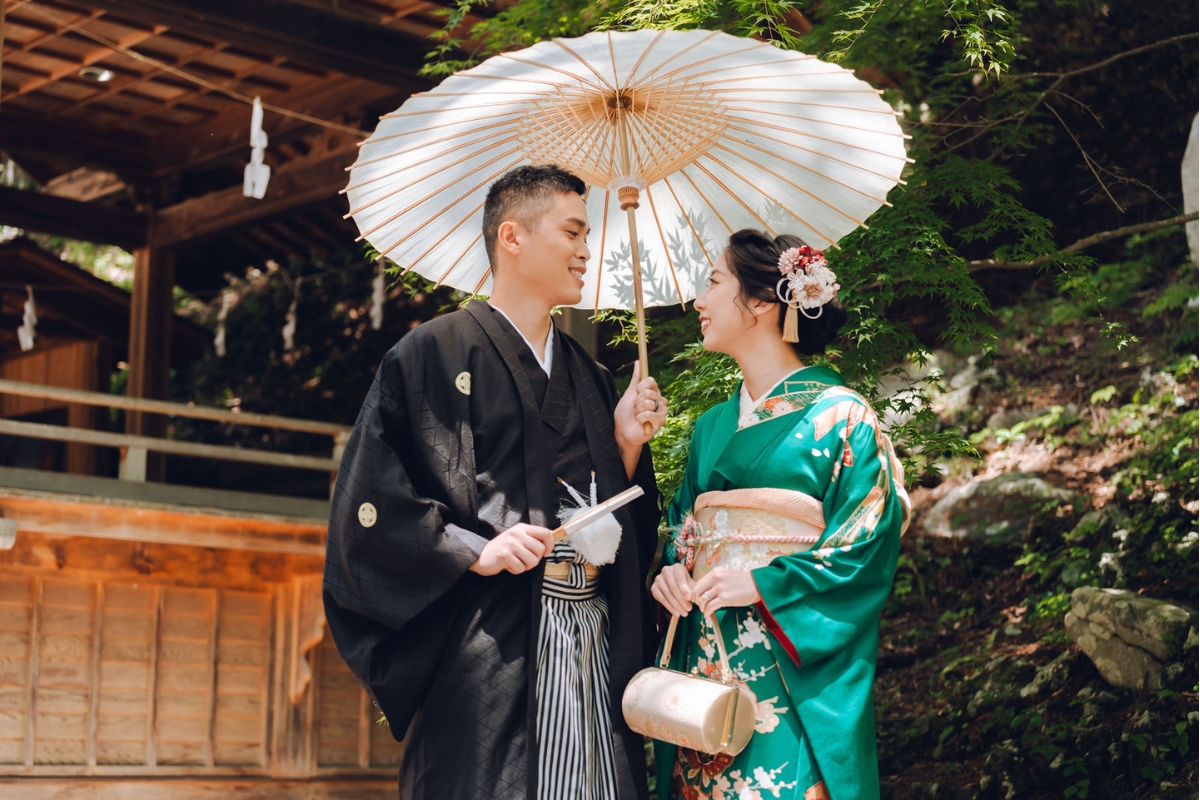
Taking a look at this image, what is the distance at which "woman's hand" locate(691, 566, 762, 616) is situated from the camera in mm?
3096

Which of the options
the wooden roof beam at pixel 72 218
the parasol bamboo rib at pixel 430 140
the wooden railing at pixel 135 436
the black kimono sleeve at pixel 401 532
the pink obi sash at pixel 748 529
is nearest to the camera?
the black kimono sleeve at pixel 401 532

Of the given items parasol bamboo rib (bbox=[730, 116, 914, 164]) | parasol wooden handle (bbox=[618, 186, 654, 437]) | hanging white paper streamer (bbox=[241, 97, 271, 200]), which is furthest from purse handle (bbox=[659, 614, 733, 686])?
hanging white paper streamer (bbox=[241, 97, 271, 200])

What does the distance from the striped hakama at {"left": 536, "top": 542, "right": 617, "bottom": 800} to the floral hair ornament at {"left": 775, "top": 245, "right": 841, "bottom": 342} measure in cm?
88

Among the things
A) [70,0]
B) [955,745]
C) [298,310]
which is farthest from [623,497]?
[298,310]

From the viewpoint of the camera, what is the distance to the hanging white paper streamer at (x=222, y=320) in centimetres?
1227

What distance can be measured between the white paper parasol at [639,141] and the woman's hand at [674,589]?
53cm

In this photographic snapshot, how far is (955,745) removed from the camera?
6.95 m

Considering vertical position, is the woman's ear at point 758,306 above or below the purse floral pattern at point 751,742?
above

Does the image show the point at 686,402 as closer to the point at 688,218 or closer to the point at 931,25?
the point at 688,218

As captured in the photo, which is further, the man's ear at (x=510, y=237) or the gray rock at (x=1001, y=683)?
the gray rock at (x=1001, y=683)

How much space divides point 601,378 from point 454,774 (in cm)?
113

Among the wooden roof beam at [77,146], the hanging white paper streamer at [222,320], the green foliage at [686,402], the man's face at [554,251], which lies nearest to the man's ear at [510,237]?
the man's face at [554,251]

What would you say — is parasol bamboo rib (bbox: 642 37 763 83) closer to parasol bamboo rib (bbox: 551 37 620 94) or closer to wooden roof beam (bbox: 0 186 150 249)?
parasol bamboo rib (bbox: 551 37 620 94)

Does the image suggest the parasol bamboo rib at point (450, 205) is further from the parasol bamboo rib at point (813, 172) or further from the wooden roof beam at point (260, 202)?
the wooden roof beam at point (260, 202)
